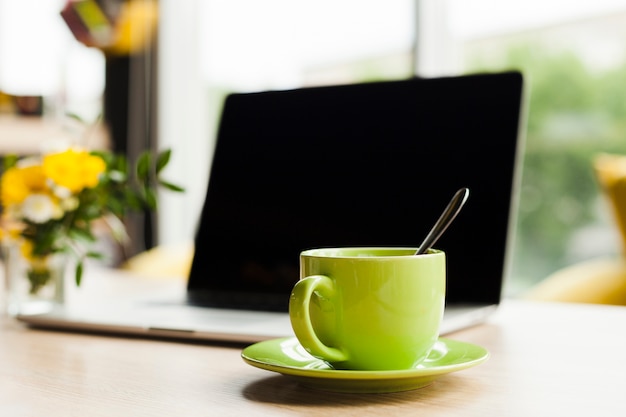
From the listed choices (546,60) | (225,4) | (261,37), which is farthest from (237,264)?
(225,4)

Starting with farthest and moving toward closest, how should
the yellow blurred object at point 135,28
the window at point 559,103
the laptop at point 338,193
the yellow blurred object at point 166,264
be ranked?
the yellow blurred object at point 135,28
the window at point 559,103
the yellow blurred object at point 166,264
the laptop at point 338,193

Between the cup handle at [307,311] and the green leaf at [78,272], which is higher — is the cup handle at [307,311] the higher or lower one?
the higher one

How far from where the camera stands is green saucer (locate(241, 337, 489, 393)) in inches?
18.0

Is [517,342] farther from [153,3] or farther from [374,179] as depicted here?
[153,3]

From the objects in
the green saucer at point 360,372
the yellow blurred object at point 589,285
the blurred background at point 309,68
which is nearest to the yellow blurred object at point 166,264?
the blurred background at point 309,68

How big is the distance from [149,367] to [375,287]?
219mm

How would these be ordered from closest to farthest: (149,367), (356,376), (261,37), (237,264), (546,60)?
(356,376) < (149,367) < (237,264) < (546,60) < (261,37)

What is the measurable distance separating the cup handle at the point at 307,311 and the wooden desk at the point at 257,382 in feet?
0.10

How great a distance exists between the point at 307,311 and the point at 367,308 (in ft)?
0.14

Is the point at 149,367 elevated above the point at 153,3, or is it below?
below

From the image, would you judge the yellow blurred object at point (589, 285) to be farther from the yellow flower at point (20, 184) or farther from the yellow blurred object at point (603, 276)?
the yellow flower at point (20, 184)

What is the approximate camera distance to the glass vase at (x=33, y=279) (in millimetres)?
918

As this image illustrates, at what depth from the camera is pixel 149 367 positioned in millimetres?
583

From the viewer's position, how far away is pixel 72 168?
0.86 meters
